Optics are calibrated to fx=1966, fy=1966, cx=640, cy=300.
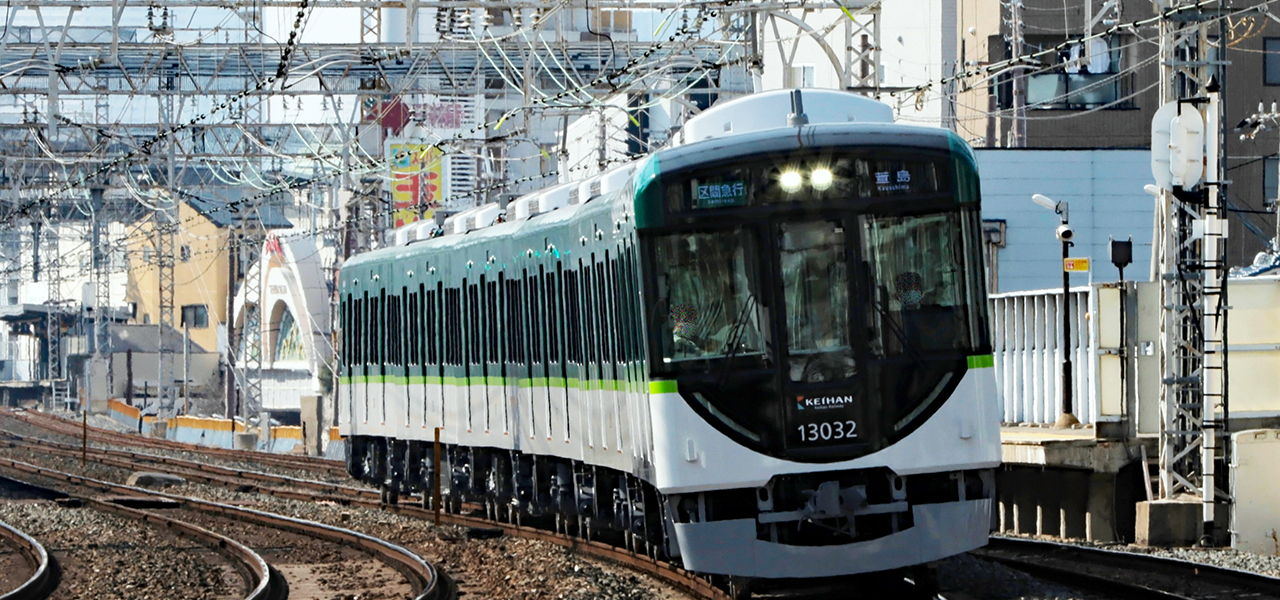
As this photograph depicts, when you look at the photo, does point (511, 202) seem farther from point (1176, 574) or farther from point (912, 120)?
point (912, 120)

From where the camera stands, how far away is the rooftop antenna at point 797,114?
13.0 meters

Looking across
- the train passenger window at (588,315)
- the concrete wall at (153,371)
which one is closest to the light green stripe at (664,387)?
the train passenger window at (588,315)

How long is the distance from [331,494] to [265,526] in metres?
6.07

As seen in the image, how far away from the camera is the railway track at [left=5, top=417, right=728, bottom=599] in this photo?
1513 cm

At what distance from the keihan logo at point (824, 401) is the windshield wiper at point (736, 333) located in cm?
49

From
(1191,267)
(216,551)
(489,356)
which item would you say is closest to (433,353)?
(489,356)

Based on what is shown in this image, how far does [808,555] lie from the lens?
12.1 m

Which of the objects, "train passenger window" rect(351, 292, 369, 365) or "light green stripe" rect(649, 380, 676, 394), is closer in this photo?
"light green stripe" rect(649, 380, 676, 394)

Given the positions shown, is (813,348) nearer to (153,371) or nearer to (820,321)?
Answer: (820,321)

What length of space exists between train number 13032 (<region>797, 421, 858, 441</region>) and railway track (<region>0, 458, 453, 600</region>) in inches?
140

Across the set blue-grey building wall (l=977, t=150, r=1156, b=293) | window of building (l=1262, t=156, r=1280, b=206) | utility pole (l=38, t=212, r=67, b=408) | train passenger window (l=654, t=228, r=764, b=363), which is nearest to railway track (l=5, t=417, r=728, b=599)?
train passenger window (l=654, t=228, r=764, b=363)

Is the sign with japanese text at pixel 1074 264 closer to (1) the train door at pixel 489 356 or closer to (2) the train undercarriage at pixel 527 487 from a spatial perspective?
(2) the train undercarriage at pixel 527 487

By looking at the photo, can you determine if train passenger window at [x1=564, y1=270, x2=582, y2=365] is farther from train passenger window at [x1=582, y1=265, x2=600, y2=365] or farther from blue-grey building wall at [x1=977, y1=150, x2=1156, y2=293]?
blue-grey building wall at [x1=977, y1=150, x2=1156, y2=293]

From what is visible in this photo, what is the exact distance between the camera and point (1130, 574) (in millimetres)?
14672
